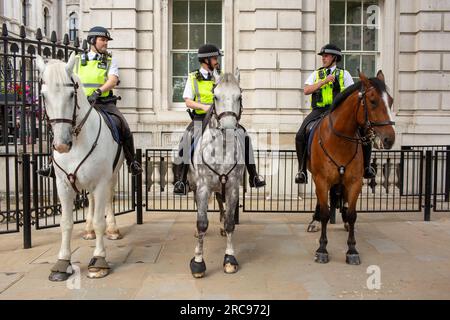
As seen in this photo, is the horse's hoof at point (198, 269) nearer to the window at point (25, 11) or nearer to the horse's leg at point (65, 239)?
the horse's leg at point (65, 239)

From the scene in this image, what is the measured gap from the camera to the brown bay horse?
18.5ft

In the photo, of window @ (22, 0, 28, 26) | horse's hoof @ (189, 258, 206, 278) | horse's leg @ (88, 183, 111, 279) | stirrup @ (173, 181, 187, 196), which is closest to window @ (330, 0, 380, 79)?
stirrup @ (173, 181, 187, 196)

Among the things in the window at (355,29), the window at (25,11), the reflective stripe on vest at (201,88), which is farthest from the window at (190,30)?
the window at (25,11)

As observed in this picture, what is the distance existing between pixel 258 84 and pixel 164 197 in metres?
3.54

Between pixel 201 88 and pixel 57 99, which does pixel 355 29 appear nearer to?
pixel 201 88

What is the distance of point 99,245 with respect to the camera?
5508mm

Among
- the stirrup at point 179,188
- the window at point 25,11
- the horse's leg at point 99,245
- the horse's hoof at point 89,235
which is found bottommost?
the horse's hoof at point 89,235

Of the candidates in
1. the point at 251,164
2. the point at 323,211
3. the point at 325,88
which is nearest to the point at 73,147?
the point at 251,164

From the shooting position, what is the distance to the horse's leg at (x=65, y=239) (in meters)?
5.22

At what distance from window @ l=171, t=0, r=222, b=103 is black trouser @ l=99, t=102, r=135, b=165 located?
492 cm

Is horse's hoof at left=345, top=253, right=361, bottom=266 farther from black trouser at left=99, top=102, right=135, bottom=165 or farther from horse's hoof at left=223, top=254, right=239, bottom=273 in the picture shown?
black trouser at left=99, top=102, right=135, bottom=165

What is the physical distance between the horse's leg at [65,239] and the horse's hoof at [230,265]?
1.86m

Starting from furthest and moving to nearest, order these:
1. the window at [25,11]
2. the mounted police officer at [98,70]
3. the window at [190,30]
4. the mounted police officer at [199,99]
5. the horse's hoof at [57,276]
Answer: the window at [25,11], the window at [190,30], the mounted police officer at [98,70], the mounted police officer at [199,99], the horse's hoof at [57,276]

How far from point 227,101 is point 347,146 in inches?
79.9
